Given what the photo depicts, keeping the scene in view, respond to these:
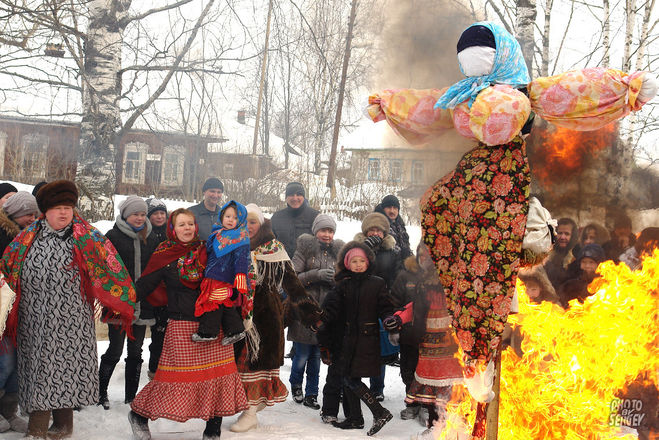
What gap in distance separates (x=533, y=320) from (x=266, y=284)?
251 cm

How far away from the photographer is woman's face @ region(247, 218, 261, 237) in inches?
230

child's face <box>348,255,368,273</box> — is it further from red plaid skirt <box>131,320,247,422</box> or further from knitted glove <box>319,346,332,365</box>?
red plaid skirt <box>131,320,247,422</box>

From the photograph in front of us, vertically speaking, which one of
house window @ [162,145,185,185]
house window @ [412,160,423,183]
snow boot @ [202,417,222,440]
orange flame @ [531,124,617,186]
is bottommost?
snow boot @ [202,417,222,440]

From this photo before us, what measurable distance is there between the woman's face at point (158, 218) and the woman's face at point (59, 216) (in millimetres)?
1827

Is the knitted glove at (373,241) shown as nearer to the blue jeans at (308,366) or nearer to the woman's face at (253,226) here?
the blue jeans at (308,366)

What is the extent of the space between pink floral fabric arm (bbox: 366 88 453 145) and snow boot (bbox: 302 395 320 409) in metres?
3.51

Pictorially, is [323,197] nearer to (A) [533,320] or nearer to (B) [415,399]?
(B) [415,399]

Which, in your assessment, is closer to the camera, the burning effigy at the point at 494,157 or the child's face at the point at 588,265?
the burning effigy at the point at 494,157

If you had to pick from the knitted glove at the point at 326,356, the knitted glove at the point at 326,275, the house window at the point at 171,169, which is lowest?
the knitted glove at the point at 326,356

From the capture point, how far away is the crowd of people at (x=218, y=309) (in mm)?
4832

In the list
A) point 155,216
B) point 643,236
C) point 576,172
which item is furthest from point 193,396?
point 643,236

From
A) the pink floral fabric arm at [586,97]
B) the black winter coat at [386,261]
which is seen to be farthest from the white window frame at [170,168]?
the pink floral fabric arm at [586,97]

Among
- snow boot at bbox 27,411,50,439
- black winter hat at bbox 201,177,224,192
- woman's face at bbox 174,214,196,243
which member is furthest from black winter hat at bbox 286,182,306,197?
snow boot at bbox 27,411,50,439

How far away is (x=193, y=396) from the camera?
4.82m
